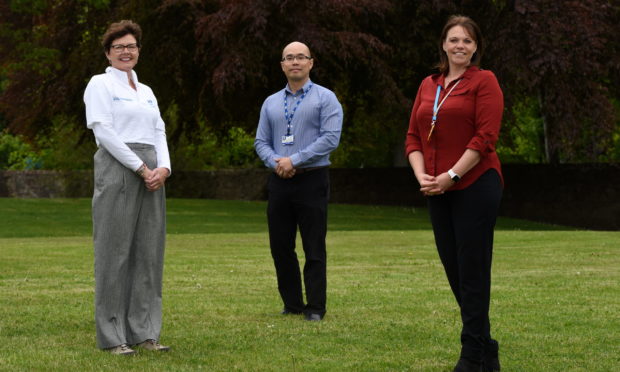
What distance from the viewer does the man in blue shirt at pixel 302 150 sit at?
8055 millimetres

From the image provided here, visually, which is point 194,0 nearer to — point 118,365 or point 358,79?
point 358,79

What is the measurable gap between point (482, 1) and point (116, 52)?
18531 millimetres

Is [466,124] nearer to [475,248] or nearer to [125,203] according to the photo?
[475,248]

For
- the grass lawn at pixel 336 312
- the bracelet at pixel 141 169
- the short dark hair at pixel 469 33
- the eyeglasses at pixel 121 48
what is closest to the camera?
the short dark hair at pixel 469 33

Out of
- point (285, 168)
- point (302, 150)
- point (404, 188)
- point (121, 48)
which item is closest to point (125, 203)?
point (121, 48)

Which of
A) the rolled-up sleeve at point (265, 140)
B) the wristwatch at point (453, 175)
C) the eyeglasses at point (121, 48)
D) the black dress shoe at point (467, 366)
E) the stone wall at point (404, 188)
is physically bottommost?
the stone wall at point (404, 188)

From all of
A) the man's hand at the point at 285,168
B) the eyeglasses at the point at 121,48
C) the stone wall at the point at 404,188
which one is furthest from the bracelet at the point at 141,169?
the stone wall at the point at 404,188

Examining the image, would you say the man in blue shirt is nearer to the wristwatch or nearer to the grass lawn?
the grass lawn

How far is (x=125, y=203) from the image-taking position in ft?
21.3

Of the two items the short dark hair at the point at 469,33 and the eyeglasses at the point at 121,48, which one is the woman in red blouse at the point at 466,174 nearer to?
the short dark hair at the point at 469,33

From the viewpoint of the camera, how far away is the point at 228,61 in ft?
71.2

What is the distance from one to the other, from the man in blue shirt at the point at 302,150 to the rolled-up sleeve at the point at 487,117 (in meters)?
2.45

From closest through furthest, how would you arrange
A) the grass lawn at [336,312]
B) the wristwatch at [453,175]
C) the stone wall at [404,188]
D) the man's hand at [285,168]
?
the wristwatch at [453,175] → the grass lawn at [336,312] → the man's hand at [285,168] → the stone wall at [404,188]

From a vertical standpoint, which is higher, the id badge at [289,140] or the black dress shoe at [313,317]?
the id badge at [289,140]
